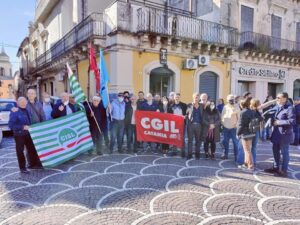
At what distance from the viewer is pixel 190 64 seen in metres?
12.2

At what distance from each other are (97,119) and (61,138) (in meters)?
1.37

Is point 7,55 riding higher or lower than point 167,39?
higher

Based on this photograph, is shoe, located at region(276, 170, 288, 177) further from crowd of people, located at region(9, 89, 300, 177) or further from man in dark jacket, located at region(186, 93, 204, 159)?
man in dark jacket, located at region(186, 93, 204, 159)

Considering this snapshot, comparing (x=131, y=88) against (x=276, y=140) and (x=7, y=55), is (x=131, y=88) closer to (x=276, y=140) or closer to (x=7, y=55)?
(x=276, y=140)

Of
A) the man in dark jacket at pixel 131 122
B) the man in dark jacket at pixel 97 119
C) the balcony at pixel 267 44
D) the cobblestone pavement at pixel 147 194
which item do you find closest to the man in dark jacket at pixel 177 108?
the man in dark jacket at pixel 131 122

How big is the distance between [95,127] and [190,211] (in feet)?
13.6

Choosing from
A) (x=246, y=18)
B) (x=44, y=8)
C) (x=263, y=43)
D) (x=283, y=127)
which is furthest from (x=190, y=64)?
(x=44, y=8)

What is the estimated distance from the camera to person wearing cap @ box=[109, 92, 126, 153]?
23.5ft

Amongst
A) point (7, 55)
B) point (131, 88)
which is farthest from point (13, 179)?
point (7, 55)

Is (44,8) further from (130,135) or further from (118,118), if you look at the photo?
(130,135)

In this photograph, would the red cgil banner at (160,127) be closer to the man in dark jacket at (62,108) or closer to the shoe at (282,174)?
the man in dark jacket at (62,108)

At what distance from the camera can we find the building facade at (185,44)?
1088cm

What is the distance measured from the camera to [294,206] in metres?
3.98

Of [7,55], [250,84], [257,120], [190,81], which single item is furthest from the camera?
[7,55]
